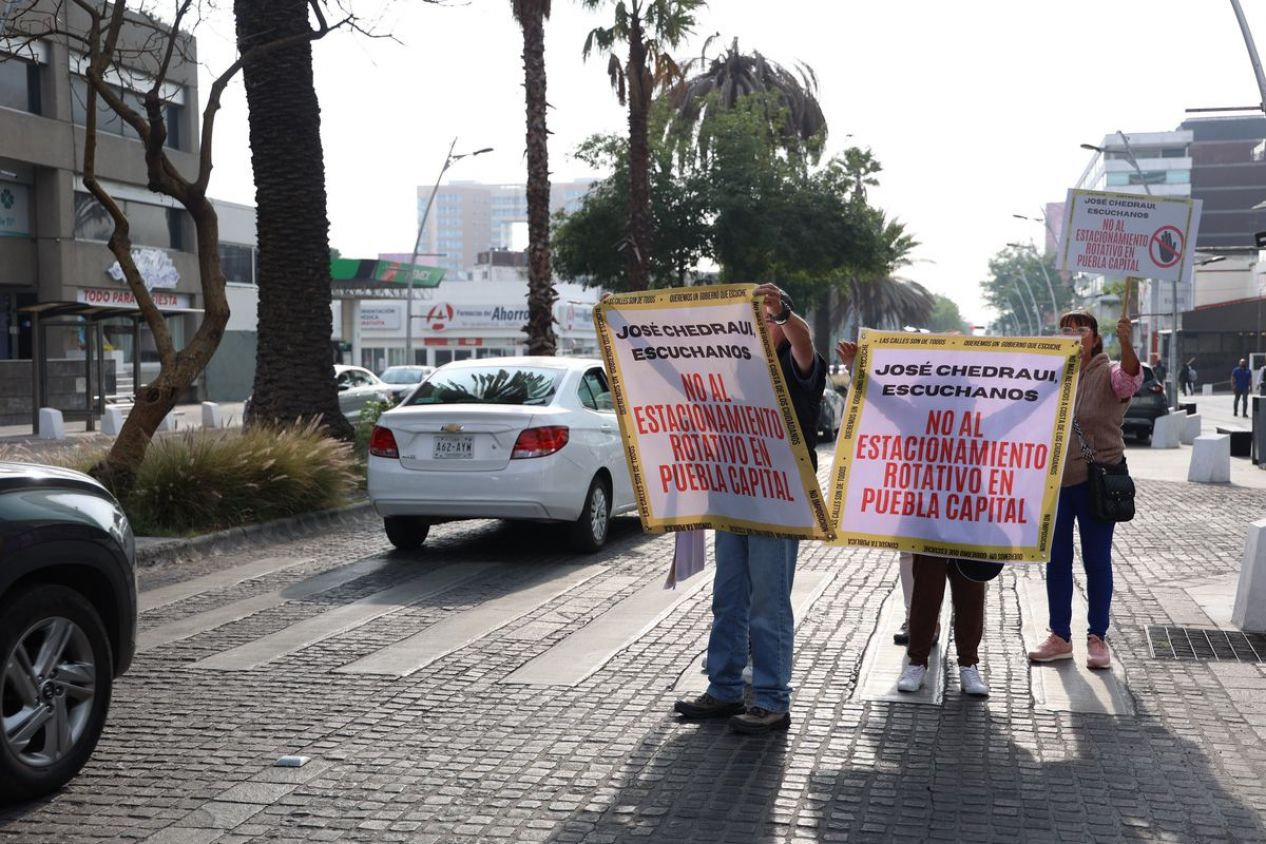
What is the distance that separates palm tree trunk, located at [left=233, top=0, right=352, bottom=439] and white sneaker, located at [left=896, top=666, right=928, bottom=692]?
1117cm

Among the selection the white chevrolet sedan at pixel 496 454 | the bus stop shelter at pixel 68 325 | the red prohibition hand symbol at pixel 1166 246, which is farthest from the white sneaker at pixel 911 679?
the bus stop shelter at pixel 68 325

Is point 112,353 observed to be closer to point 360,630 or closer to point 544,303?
point 544,303

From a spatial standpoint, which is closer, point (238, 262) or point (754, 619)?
point (754, 619)

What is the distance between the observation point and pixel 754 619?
610cm

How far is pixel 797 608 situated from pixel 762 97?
3404 centimetres

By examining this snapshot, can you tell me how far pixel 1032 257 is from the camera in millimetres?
168625

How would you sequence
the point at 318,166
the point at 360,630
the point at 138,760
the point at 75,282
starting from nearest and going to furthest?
the point at 138,760, the point at 360,630, the point at 318,166, the point at 75,282

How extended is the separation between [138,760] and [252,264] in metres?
53.5

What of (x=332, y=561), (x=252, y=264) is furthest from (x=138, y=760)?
(x=252, y=264)

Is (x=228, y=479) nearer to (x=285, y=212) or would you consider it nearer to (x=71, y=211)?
(x=285, y=212)

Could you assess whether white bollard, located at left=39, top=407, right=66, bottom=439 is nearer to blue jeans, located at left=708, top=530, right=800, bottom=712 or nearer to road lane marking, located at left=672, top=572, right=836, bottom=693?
road lane marking, located at left=672, top=572, right=836, bottom=693

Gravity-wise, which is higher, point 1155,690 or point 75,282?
point 75,282

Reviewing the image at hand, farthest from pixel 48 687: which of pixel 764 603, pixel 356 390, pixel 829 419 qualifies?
pixel 829 419

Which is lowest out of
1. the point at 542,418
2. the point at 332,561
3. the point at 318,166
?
the point at 332,561
